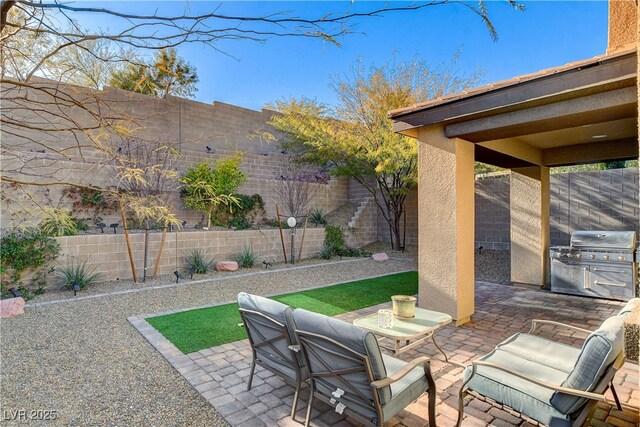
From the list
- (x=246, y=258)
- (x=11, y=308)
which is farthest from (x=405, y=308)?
(x=246, y=258)

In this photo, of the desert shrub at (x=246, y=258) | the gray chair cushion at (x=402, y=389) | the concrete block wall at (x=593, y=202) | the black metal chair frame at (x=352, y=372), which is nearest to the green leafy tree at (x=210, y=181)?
the desert shrub at (x=246, y=258)

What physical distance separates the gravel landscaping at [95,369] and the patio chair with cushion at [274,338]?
0.70 m

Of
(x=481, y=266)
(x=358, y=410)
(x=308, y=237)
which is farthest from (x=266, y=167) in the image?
(x=358, y=410)

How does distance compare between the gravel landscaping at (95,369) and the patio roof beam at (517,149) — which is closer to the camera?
the gravel landscaping at (95,369)

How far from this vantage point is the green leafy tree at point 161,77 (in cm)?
227

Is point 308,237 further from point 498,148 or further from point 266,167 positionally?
point 498,148

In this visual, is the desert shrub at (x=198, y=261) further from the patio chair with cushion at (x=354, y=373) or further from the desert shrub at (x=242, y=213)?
the patio chair with cushion at (x=354, y=373)

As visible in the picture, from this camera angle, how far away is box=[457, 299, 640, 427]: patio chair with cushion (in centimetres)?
255

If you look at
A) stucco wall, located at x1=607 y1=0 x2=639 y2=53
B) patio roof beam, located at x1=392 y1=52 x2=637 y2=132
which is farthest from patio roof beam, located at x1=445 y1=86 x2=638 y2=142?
stucco wall, located at x1=607 y1=0 x2=639 y2=53

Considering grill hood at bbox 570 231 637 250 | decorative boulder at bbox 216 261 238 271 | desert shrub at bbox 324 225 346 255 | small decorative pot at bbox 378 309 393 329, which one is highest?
grill hood at bbox 570 231 637 250

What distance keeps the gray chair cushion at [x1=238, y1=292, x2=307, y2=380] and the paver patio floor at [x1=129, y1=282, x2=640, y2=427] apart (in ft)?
1.22

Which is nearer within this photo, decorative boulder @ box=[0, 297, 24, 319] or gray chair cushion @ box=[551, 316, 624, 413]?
gray chair cushion @ box=[551, 316, 624, 413]

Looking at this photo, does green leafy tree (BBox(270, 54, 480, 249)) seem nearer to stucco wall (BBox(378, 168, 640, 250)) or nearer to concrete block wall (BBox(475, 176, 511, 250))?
concrete block wall (BBox(475, 176, 511, 250))

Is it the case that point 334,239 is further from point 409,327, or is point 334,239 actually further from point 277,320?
point 277,320
